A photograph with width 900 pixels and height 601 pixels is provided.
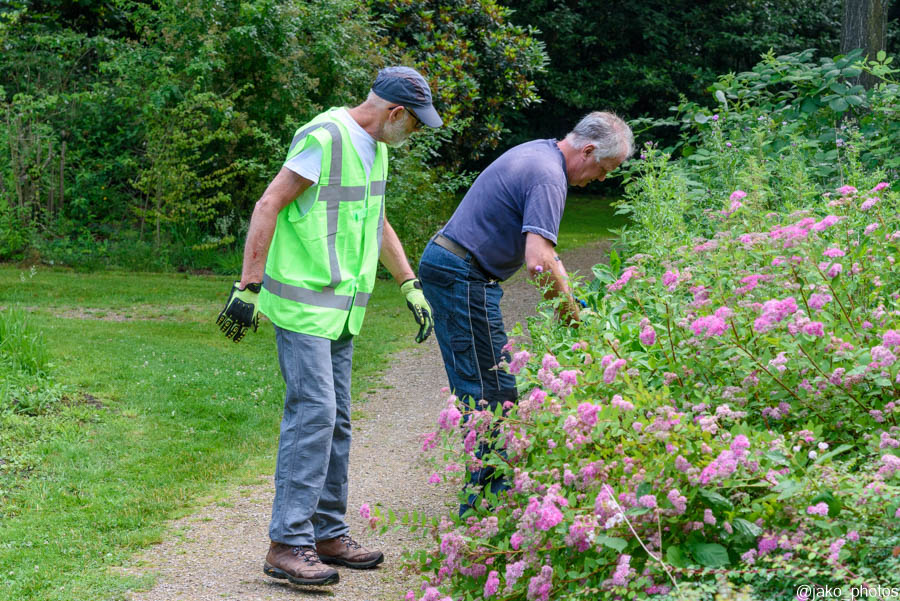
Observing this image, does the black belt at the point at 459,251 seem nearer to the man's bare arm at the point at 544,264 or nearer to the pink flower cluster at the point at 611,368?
the man's bare arm at the point at 544,264

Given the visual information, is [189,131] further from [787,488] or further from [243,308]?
[787,488]

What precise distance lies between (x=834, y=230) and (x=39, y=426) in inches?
180

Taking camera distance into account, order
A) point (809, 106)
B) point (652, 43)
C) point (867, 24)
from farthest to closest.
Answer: point (652, 43) → point (867, 24) → point (809, 106)

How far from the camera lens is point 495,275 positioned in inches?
163

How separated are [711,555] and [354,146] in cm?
213

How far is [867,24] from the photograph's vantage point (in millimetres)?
8695

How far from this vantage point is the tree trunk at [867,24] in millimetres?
8641

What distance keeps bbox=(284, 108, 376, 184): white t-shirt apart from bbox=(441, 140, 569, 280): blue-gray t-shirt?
48cm

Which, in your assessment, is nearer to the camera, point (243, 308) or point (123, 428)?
point (243, 308)

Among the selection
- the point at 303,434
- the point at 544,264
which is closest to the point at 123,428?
the point at 303,434

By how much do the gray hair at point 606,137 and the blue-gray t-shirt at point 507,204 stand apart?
5.0 inches

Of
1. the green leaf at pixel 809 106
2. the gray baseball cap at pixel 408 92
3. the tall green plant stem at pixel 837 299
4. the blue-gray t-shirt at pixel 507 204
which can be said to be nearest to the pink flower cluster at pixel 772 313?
the tall green plant stem at pixel 837 299

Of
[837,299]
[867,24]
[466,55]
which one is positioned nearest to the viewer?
[837,299]

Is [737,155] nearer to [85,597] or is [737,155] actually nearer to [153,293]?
[85,597]
